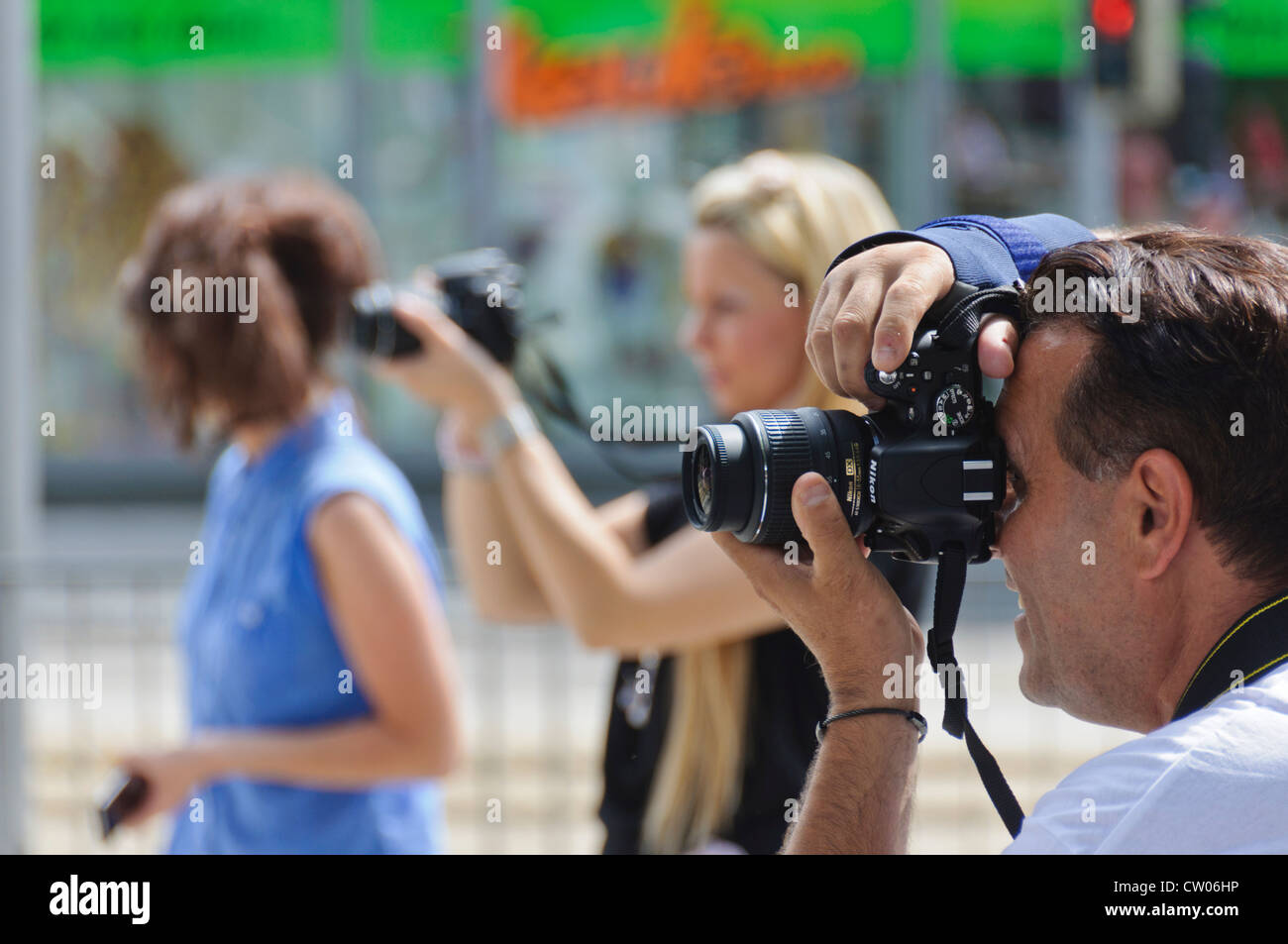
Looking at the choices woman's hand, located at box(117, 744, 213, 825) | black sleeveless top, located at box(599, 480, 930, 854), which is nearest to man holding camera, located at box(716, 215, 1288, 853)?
black sleeveless top, located at box(599, 480, 930, 854)

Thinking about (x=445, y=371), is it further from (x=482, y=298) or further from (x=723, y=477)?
(x=723, y=477)

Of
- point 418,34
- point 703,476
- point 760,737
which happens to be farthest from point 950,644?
point 418,34

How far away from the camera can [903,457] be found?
1479 mm

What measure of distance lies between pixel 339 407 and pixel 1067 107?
9272mm

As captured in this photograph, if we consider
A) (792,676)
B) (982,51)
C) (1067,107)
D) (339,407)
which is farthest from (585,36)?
(792,676)

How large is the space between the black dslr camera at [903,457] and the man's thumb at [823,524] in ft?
0.13

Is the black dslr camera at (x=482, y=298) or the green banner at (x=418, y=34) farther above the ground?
the green banner at (x=418, y=34)

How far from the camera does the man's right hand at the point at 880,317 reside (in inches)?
57.0

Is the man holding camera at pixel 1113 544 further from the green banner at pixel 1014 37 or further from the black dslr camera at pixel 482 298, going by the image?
the green banner at pixel 1014 37

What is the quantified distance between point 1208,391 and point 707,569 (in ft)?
3.75

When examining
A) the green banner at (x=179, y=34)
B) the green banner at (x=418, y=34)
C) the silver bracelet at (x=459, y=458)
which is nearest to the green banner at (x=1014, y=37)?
the green banner at (x=418, y=34)

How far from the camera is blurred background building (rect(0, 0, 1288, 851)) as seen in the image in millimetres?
10867

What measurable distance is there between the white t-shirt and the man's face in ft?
0.48

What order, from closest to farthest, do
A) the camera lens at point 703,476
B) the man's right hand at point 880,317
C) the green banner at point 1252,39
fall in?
the man's right hand at point 880,317, the camera lens at point 703,476, the green banner at point 1252,39
